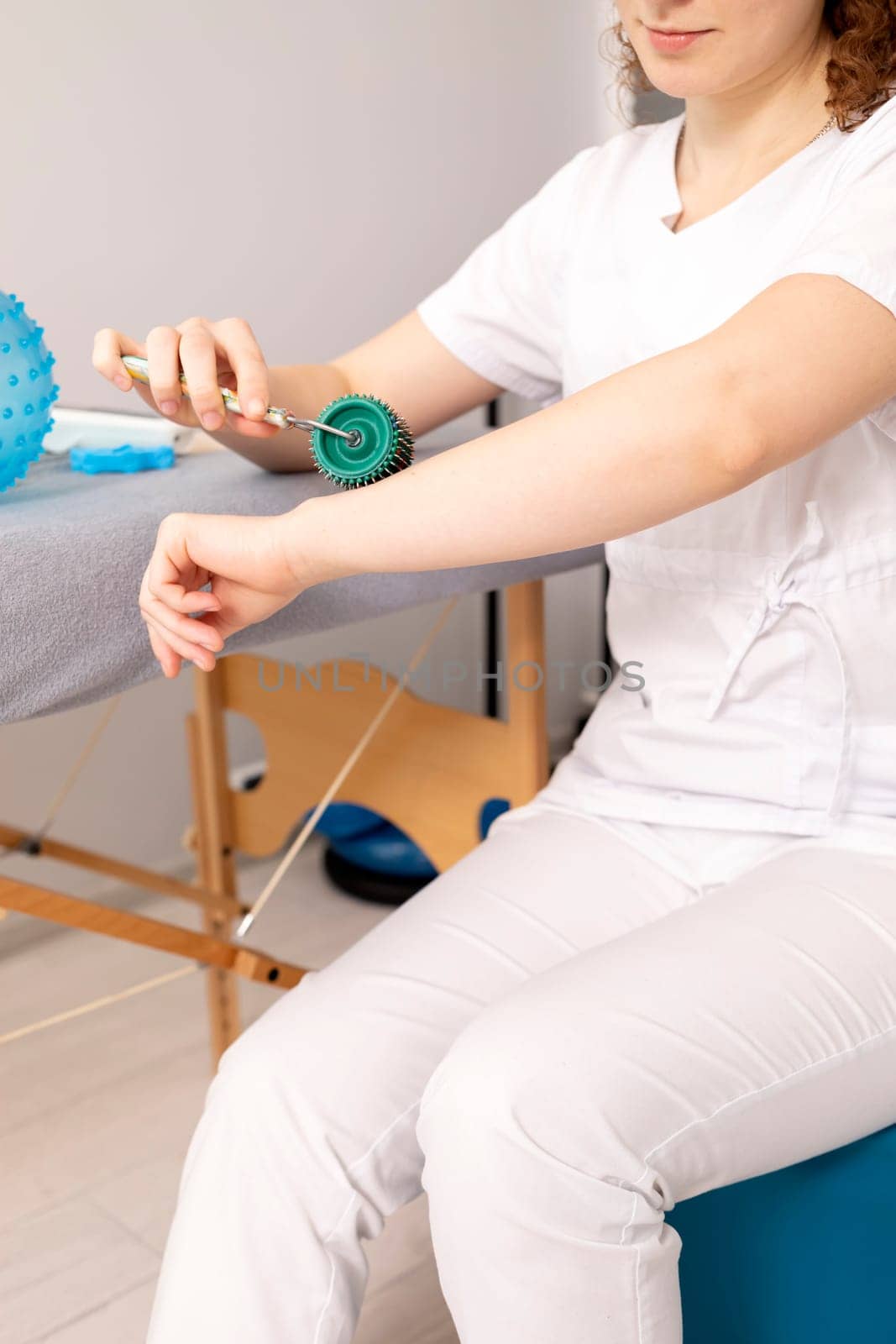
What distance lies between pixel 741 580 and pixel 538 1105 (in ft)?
1.36

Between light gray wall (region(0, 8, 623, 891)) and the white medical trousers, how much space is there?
1.20m

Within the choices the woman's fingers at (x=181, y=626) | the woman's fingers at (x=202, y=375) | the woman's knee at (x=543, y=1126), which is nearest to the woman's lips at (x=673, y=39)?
the woman's fingers at (x=202, y=375)

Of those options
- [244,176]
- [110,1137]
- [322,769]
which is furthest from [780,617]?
[244,176]

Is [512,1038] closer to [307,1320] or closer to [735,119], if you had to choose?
[307,1320]

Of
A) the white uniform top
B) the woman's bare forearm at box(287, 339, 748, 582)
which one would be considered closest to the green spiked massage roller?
the woman's bare forearm at box(287, 339, 748, 582)

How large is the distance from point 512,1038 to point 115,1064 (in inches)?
41.7

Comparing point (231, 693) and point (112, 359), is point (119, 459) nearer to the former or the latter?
point (112, 359)

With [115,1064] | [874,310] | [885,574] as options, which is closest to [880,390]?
[874,310]

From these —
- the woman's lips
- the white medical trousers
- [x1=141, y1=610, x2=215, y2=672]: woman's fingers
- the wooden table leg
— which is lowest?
the wooden table leg

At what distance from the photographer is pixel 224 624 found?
0.85 meters

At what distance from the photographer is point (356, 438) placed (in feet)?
2.93

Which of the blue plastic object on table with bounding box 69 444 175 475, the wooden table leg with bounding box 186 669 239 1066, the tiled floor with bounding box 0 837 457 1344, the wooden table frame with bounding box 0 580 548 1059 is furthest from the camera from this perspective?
the wooden table leg with bounding box 186 669 239 1066

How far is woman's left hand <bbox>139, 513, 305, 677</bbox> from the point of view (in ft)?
2.61

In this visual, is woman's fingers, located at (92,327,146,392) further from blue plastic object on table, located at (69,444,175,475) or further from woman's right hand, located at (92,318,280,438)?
blue plastic object on table, located at (69,444,175,475)
